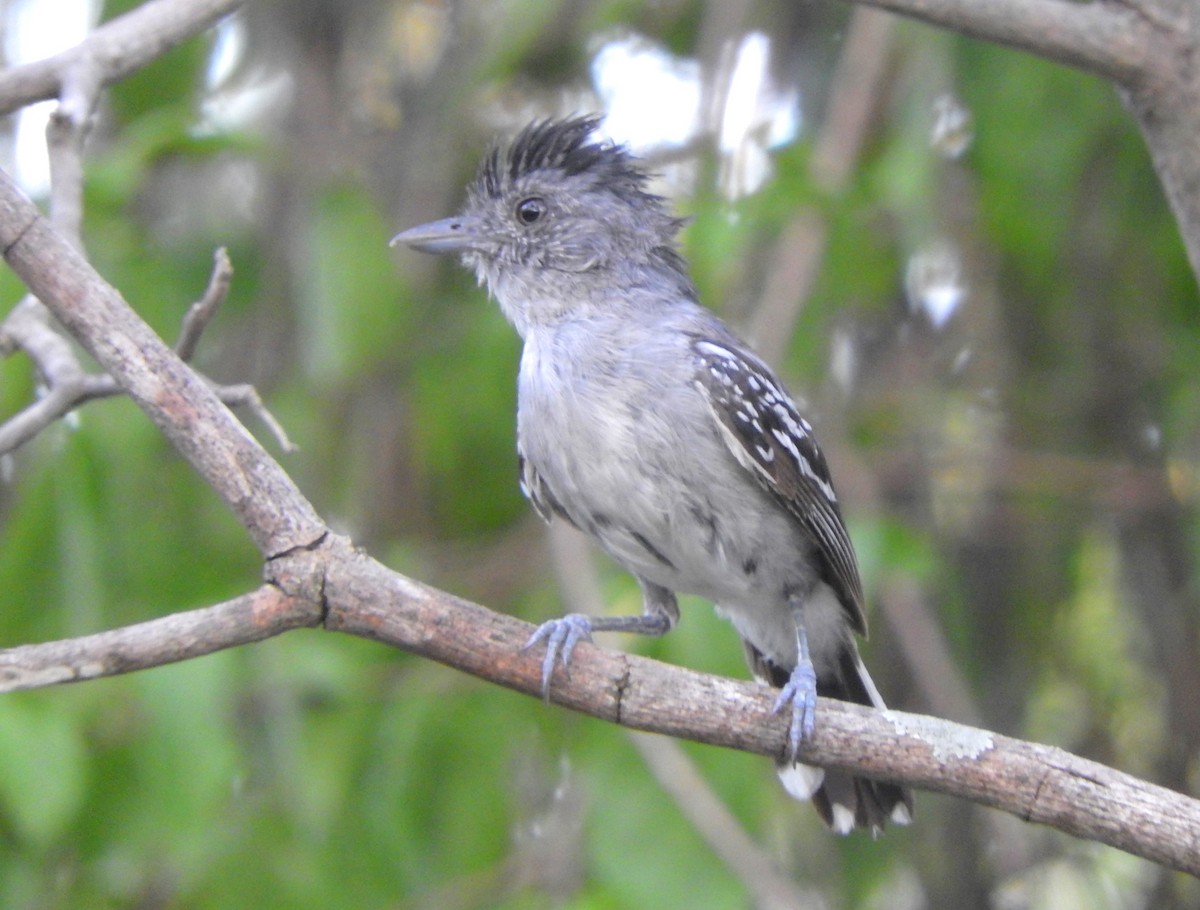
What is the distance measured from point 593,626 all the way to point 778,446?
2.42ft

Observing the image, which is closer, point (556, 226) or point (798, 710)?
point (798, 710)

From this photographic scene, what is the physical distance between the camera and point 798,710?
3.05 m

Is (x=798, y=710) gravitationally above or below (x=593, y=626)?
above

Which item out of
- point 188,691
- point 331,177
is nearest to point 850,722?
→ point 188,691

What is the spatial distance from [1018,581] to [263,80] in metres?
3.76

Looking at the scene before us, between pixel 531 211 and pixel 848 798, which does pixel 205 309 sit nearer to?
pixel 531 211

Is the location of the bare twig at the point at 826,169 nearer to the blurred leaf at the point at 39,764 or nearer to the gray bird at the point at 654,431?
the gray bird at the point at 654,431

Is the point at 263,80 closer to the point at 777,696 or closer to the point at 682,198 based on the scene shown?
the point at 682,198

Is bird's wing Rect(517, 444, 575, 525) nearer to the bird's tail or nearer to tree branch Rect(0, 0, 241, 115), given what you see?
the bird's tail

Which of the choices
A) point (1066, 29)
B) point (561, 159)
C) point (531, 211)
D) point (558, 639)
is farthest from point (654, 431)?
point (1066, 29)

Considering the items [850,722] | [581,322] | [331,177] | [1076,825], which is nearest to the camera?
[1076,825]

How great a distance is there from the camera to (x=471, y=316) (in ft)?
17.5

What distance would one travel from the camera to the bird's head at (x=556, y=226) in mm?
4277

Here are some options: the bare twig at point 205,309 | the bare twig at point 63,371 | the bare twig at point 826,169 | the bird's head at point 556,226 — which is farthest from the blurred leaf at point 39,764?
the bare twig at point 826,169
